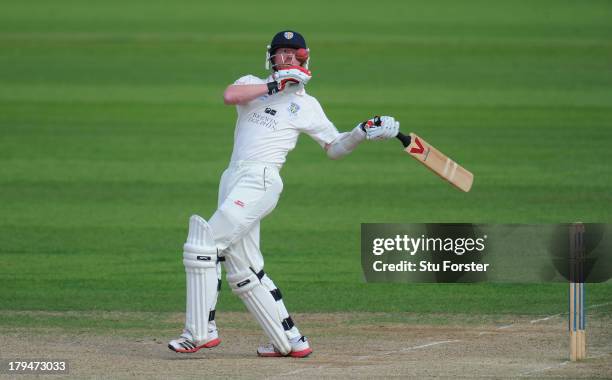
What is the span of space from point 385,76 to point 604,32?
8.59 metres

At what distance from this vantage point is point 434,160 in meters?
8.29

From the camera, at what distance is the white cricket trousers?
791cm

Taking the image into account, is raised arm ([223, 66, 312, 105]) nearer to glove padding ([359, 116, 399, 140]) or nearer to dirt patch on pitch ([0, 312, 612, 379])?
glove padding ([359, 116, 399, 140])

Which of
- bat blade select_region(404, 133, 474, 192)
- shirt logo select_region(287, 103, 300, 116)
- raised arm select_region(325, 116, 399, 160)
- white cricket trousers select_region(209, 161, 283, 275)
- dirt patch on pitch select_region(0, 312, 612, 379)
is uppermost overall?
shirt logo select_region(287, 103, 300, 116)

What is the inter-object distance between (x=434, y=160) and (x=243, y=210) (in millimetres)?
1234

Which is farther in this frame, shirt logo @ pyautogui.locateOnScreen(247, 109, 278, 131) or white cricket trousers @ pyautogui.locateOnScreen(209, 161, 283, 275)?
shirt logo @ pyautogui.locateOnScreen(247, 109, 278, 131)

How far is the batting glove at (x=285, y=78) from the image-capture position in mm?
8008

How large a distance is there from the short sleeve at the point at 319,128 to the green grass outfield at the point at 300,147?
6.63 feet

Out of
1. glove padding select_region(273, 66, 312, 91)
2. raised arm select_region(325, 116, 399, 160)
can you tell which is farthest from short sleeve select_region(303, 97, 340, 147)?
glove padding select_region(273, 66, 312, 91)

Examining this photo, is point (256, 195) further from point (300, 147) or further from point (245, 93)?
point (300, 147)

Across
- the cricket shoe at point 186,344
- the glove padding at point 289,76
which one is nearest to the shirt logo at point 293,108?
the glove padding at point 289,76

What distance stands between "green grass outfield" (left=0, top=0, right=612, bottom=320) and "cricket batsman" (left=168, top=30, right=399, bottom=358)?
1.87 metres

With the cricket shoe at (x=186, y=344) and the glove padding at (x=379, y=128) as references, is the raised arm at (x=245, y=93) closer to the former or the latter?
the glove padding at (x=379, y=128)

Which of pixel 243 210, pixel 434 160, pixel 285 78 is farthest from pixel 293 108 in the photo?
pixel 434 160
